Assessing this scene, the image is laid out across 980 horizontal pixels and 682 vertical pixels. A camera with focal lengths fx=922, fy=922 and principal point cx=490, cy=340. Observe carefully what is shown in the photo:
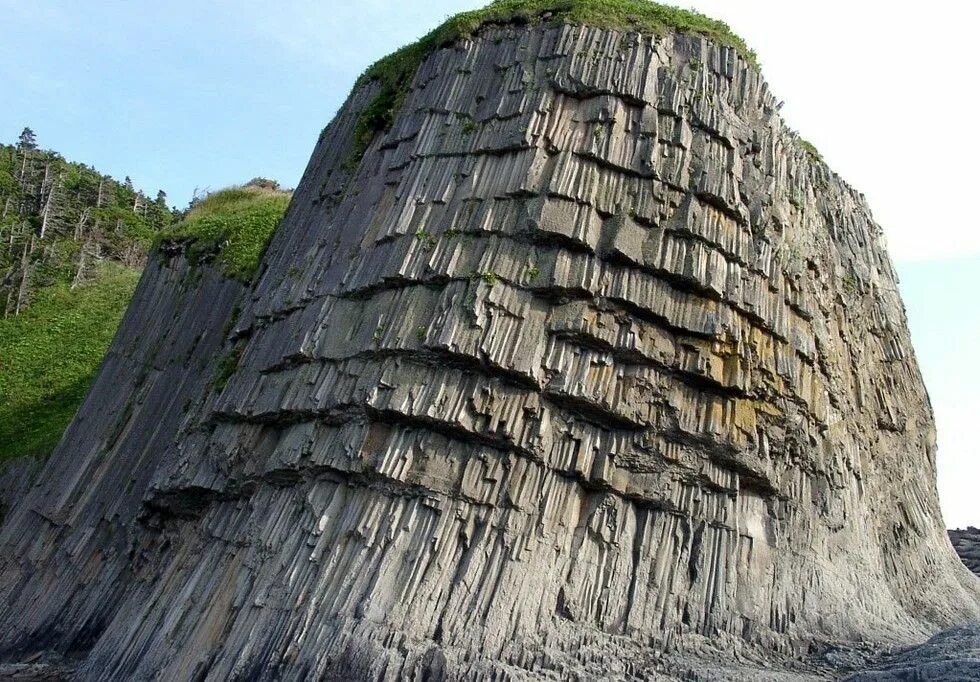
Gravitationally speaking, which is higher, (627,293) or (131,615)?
(627,293)

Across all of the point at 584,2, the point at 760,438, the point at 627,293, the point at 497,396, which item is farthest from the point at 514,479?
the point at 584,2

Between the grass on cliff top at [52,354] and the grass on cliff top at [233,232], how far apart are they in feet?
23.7

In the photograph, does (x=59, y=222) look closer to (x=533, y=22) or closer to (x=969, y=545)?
(x=533, y=22)

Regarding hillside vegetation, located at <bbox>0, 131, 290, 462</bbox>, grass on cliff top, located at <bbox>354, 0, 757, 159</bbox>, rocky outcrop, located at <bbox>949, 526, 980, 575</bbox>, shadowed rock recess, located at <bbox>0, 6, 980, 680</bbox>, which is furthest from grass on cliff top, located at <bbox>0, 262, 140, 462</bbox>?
rocky outcrop, located at <bbox>949, 526, 980, 575</bbox>

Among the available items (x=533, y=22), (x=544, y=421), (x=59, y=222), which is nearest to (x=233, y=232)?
(x=533, y=22)

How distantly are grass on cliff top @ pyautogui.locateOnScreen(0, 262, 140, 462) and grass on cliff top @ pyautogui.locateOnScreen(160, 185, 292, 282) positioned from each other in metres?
7.23

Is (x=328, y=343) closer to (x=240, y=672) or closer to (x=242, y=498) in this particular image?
(x=242, y=498)

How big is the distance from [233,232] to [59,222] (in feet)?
120

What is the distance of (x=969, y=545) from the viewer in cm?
2922

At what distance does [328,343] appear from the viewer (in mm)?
13172

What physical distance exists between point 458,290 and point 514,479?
2.65 meters

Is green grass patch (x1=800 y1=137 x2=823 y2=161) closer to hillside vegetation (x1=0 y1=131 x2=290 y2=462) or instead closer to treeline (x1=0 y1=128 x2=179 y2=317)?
hillside vegetation (x1=0 y1=131 x2=290 y2=462)

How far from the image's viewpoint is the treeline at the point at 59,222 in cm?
4675

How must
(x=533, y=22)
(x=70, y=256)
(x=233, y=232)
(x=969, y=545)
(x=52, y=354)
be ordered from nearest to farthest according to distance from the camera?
1. (x=533, y=22)
2. (x=233, y=232)
3. (x=969, y=545)
4. (x=52, y=354)
5. (x=70, y=256)
